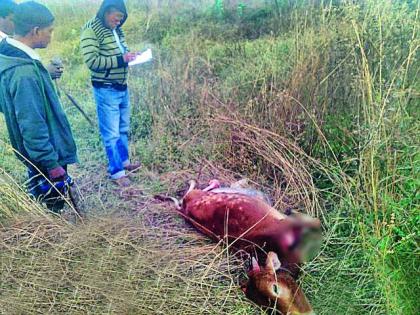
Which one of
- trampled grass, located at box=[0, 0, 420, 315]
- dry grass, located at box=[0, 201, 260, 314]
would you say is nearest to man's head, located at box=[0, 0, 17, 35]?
trampled grass, located at box=[0, 0, 420, 315]

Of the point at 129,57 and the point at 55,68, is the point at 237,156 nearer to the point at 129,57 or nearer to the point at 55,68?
the point at 129,57

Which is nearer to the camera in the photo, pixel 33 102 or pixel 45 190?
pixel 33 102

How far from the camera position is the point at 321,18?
2.28 metres

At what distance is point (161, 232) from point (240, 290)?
404 millimetres

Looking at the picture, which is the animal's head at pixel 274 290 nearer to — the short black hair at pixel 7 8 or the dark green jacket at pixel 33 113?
the dark green jacket at pixel 33 113

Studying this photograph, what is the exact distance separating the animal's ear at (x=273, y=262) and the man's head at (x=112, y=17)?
44.1 inches

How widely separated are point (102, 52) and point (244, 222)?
91cm

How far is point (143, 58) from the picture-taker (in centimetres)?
220

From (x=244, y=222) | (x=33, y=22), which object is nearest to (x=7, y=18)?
(x=33, y=22)

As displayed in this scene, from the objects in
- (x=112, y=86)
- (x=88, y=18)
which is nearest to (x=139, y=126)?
(x=112, y=86)

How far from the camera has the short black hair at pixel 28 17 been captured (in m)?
2.03

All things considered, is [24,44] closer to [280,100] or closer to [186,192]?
[186,192]

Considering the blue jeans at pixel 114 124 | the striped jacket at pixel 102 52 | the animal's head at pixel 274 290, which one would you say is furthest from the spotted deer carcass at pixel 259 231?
the striped jacket at pixel 102 52

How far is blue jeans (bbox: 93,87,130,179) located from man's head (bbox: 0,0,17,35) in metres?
0.42
